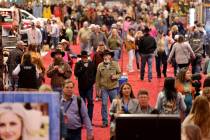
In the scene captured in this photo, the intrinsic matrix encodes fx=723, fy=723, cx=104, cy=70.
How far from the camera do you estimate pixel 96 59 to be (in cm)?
1756

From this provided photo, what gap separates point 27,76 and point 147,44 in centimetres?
768

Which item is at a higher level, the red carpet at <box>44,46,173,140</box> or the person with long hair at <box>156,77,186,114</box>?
the person with long hair at <box>156,77,186,114</box>

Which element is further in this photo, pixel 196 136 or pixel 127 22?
pixel 127 22

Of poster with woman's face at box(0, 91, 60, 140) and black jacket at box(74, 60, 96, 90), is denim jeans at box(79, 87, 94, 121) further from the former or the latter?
poster with woman's face at box(0, 91, 60, 140)

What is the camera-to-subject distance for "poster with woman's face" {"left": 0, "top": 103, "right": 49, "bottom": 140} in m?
7.65

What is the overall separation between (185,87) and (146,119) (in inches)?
230

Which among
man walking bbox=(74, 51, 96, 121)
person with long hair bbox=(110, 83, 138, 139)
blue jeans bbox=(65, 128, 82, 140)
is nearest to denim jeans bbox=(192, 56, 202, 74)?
man walking bbox=(74, 51, 96, 121)

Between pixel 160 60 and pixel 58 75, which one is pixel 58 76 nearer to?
pixel 58 75

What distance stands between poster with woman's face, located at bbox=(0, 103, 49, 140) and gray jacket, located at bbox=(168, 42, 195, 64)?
40.4 ft

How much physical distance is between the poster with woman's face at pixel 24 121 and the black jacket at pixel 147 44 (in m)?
14.0

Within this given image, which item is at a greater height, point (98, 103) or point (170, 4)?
point (170, 4)

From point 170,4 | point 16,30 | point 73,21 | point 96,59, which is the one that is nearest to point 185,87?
point 96,59

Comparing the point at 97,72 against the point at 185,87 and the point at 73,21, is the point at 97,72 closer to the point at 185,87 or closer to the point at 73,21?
the point at 185,87

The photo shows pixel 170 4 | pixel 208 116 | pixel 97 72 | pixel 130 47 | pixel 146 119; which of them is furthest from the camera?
pixel 170 4
